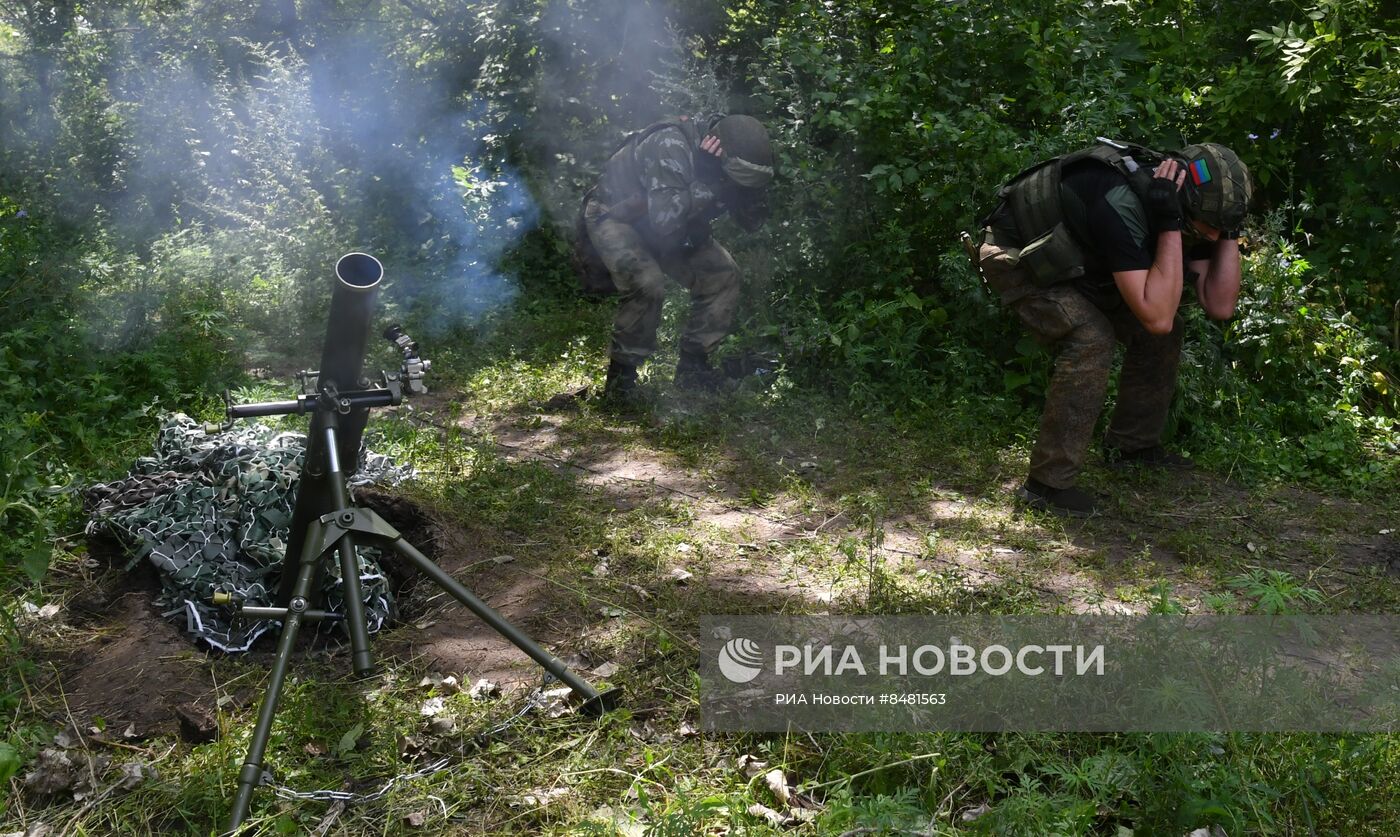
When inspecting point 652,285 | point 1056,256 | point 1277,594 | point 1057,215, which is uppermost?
point 1057,215

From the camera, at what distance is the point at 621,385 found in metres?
6.63

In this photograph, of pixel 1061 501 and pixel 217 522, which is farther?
pixel 1061 501

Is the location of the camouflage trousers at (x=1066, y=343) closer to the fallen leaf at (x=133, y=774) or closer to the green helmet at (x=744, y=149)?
the green helmet at (x=744, y=149)

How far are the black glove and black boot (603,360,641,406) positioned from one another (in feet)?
9.88

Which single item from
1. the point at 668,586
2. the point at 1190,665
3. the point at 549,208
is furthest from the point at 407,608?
the point at 549,208

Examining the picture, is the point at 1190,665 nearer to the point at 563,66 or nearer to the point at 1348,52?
the point at 1348,52

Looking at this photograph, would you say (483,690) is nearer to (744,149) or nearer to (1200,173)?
(1200,173)

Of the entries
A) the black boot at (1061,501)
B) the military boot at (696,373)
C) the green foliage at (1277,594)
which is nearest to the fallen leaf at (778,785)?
the green foliage at (1277,594)

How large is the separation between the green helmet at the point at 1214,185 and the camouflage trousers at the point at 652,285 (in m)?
2.74

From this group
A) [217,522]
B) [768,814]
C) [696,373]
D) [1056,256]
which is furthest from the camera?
[696,373]

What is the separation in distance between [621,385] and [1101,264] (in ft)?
9.22

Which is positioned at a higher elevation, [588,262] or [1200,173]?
[1200,173]

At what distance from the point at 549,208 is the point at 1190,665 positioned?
6.83 metres

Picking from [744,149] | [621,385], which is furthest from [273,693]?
[744,149]
